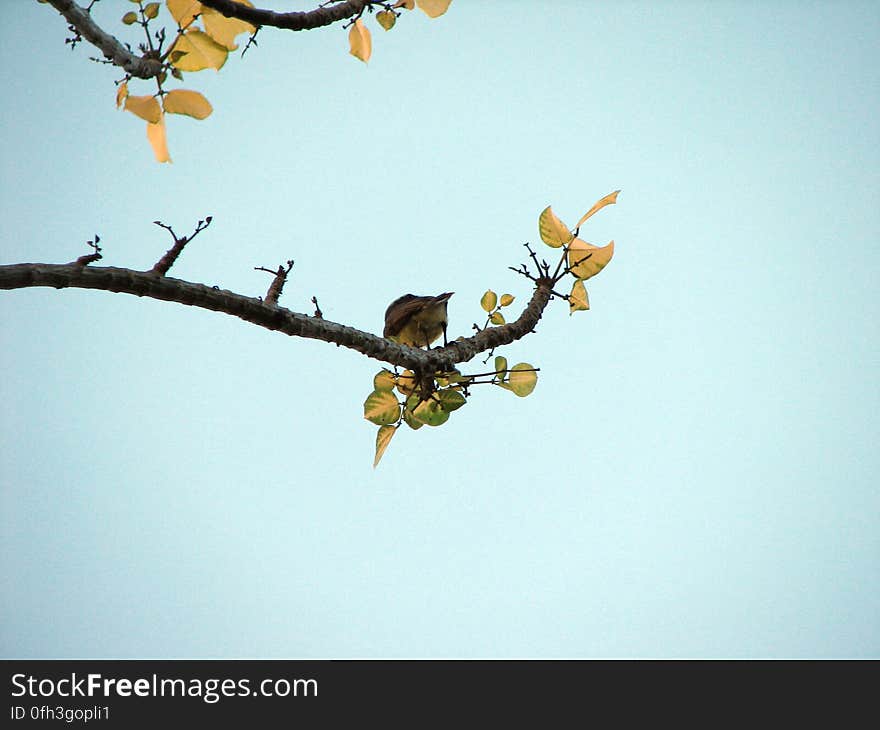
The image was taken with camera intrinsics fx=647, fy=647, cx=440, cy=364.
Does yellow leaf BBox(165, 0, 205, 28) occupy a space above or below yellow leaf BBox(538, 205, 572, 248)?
above

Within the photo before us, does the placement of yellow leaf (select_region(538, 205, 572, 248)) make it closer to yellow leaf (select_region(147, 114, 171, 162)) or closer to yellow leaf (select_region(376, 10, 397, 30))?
yellow leaf (select_region(376, 10, 397, 30))

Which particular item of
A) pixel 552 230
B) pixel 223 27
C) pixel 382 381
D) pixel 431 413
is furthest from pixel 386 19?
pixel 431 413

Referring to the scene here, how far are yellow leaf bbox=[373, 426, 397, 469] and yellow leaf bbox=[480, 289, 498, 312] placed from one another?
563 mm

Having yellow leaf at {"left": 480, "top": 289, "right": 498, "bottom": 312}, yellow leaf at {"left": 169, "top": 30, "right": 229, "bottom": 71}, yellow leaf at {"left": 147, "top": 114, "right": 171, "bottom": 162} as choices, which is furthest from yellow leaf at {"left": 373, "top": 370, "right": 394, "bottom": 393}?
yellow leaf at {"left": 169, "top": 30, "right": 229, "bottom": 71}

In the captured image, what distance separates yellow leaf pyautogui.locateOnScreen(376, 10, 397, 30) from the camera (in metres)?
1.83

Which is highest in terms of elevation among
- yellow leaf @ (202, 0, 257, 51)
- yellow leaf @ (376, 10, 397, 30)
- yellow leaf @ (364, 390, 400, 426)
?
yellow leaf @ (376, 10, 397, 30)

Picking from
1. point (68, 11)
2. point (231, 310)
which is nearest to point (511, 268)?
point (231, 310)

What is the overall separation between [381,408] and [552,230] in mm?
805

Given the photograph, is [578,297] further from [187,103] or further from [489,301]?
[187,103]

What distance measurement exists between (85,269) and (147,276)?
11cm

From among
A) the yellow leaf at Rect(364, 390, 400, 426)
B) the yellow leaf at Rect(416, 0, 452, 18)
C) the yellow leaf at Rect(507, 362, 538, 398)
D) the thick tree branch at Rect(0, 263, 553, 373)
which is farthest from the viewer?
the yellow leaf at Rect(507, 362, 538, 398)

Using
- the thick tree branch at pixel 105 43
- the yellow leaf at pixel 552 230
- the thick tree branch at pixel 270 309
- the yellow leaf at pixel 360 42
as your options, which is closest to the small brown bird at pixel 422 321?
the thick tree branch at pixel 270 309

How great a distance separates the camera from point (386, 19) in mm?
1846

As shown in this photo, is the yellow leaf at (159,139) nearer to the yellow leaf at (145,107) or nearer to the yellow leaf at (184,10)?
the yellow leaf at (145,107)
